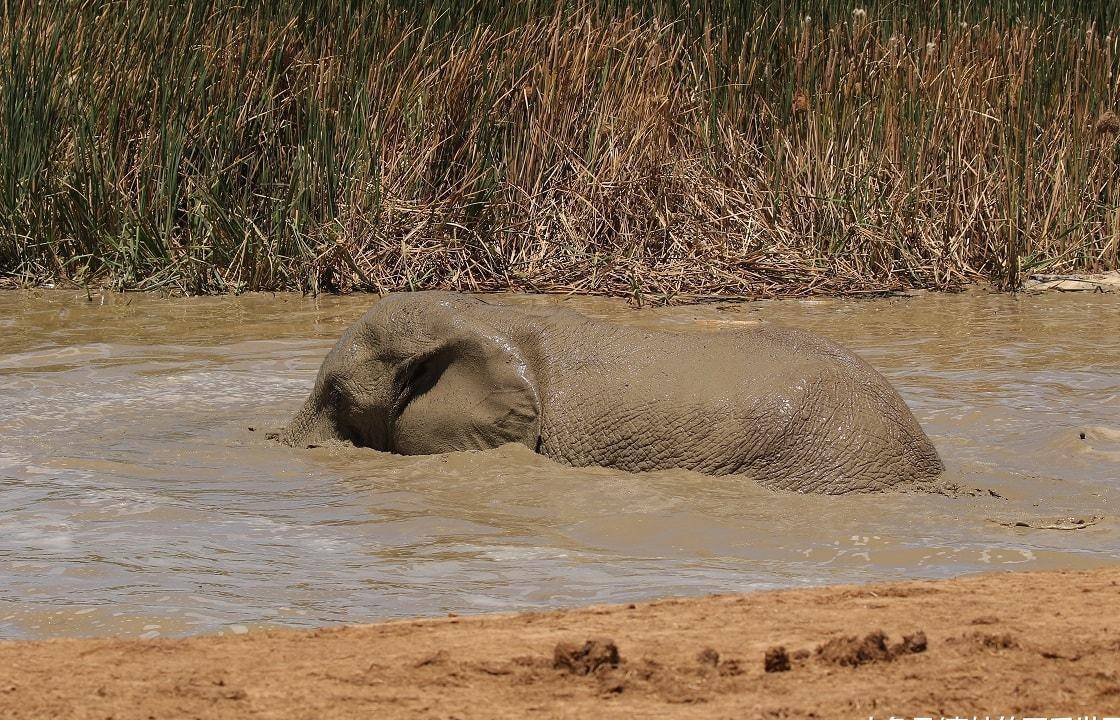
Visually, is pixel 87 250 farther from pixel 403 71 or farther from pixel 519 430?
pixel 519 430

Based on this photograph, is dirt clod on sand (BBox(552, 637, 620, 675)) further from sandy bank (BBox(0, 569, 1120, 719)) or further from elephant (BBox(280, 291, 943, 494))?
elephant (BBox(280, 291, 943, 494))

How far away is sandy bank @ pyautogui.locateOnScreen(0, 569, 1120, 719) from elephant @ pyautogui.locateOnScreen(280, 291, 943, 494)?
1617 millimetres

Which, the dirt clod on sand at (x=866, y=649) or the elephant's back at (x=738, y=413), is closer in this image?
the dirt clod on sand at (x=866, y=649)

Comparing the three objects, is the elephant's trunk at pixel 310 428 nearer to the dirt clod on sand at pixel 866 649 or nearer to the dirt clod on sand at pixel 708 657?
the dirt clod on sand at pixel 708 657

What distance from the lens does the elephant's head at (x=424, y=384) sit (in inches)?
235

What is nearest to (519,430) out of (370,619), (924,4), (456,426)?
(456,426)

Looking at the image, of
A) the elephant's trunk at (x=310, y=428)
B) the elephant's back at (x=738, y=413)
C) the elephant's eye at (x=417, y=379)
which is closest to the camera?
the elephant's back at (x=738, y=413)

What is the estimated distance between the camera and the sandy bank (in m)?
3.19

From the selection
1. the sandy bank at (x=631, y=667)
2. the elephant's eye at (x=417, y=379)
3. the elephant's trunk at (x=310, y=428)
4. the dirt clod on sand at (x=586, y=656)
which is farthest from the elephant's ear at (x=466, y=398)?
the dirt clod on sand at (x=586, y=656)

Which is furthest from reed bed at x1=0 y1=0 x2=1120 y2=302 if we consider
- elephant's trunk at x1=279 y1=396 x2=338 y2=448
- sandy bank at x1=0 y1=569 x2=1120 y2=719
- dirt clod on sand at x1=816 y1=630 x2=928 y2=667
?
dirt clod on sand at x1=816 y1=630 x2=928 y2=667

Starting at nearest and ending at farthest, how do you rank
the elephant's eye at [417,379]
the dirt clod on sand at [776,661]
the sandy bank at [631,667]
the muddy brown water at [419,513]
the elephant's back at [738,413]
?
the sandy bank at [631,667] < the dirt clod on sand at [776,661] < the muddy brown water at [419,513] < the elephant's back at [738,413] < the elephant's eye at [417,379]

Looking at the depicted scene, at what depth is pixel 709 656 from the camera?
346 centimetres

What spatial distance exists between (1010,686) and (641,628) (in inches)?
35.3

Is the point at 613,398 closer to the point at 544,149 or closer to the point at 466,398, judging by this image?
the point at 466,398
